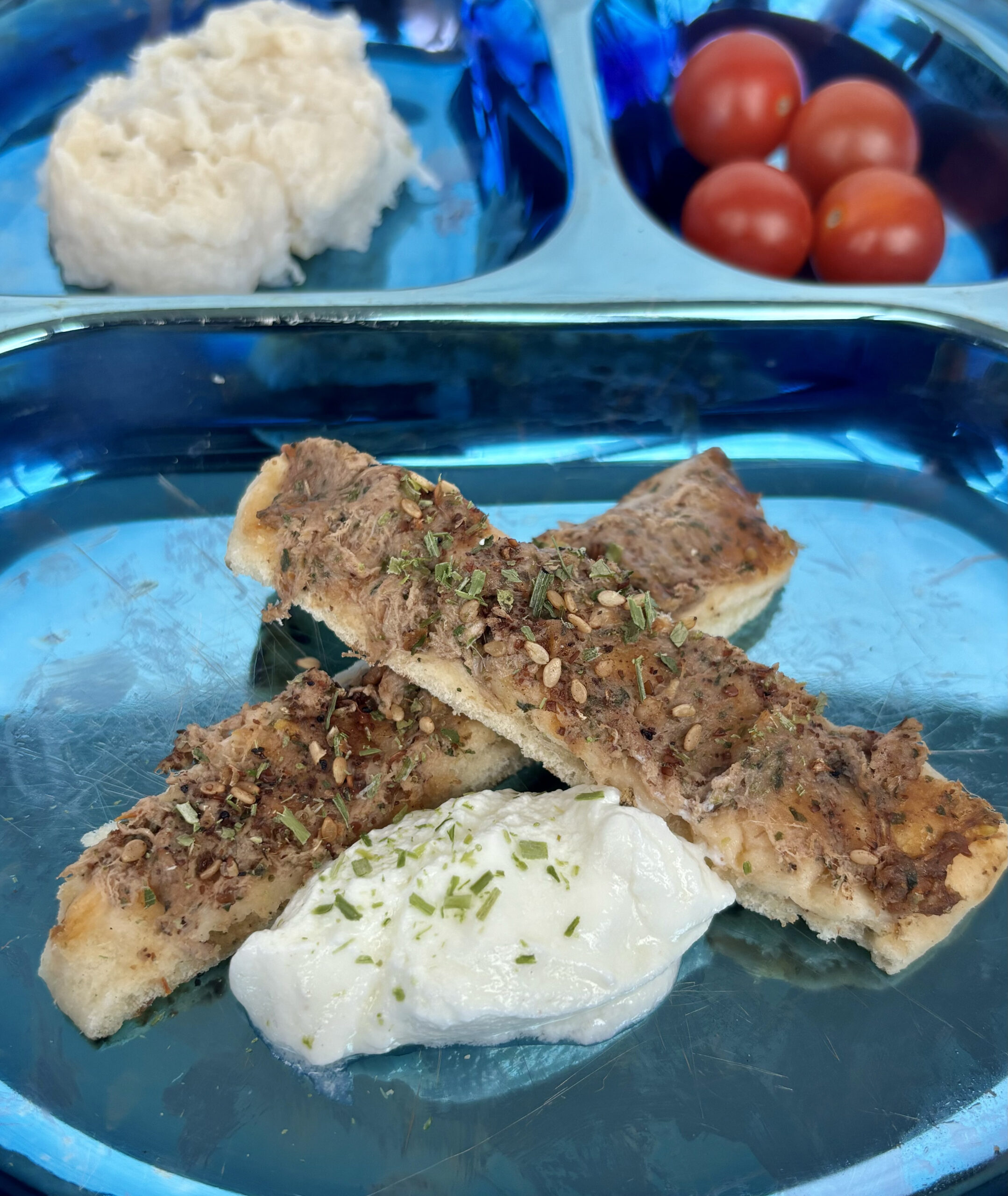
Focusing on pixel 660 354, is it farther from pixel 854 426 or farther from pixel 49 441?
pixel 49 441

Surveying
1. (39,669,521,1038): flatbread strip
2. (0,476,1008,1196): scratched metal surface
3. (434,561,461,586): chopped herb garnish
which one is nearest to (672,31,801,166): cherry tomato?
(0,476,1008,1196): scratched metal surface

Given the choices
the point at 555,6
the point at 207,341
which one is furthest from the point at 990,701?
the point at 555,6

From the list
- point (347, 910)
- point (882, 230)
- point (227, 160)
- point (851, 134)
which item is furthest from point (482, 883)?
point (851, 134)

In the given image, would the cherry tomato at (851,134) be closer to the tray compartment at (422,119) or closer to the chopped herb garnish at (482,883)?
the tray compartment at (422,119)

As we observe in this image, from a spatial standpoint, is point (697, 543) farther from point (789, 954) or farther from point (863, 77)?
point (863, 77)

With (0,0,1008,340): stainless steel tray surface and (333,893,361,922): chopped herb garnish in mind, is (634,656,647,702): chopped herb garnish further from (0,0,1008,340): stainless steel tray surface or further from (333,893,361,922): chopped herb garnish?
(0,0,1008,340): stainless steel tray surface
